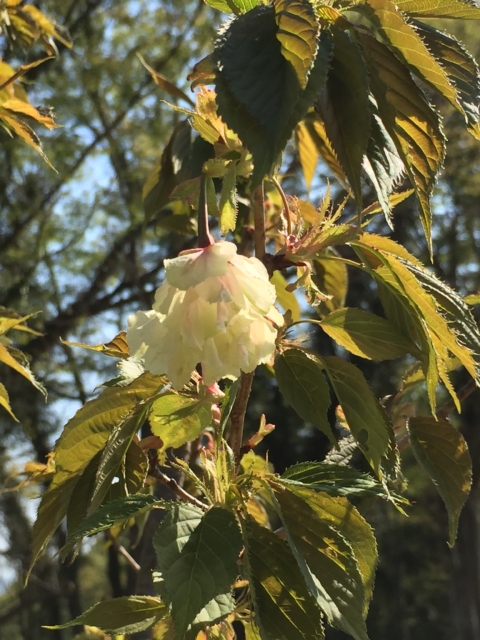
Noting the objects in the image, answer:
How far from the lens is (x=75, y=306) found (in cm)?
431

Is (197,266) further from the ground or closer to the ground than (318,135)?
closer to the ground

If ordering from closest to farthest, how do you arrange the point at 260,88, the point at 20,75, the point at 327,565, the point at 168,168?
1. the point at 260,88
2. the point at 327,565
3. the point at 20,75
4. the point at 168,168

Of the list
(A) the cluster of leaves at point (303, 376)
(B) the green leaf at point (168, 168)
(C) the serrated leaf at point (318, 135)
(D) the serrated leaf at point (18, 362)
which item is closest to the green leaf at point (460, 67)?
(A) the cluster of leaves at point (303, 376)

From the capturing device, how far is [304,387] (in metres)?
0.49

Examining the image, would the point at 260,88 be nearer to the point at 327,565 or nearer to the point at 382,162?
the point at 382,162

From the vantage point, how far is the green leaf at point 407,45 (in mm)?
377

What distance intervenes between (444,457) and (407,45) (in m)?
0.36

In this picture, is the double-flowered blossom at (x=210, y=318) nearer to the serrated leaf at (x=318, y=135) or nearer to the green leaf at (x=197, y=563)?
the green leaf at (x=197, y=563)

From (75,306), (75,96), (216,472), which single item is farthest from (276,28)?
(75,96)

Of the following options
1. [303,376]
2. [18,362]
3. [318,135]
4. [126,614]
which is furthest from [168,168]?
[126,614]

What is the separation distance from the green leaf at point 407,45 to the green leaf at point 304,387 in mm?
215

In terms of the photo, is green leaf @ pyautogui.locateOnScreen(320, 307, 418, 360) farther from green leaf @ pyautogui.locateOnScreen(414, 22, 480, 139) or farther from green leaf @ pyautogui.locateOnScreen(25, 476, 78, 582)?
green leaf @ pyautogui.locateOnScreen(25, 476, 78, 582)

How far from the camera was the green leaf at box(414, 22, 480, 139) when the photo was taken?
1.33 ft

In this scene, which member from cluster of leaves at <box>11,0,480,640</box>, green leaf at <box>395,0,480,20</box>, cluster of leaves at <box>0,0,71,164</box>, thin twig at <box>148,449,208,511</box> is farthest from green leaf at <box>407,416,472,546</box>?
cluster of leaves at <box>0,0,71,164</box>
